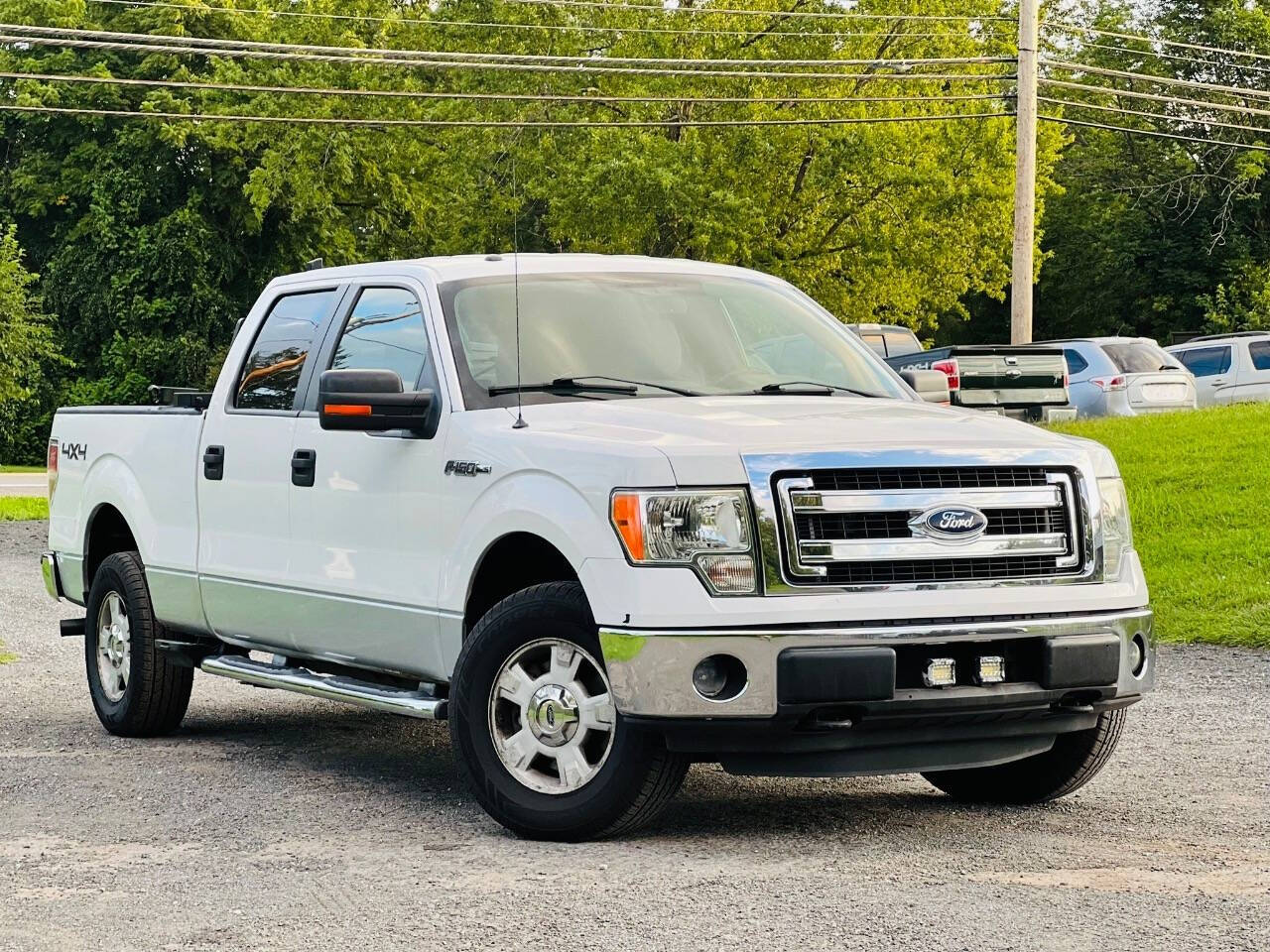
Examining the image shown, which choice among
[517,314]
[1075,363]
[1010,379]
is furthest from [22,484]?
[517,314]

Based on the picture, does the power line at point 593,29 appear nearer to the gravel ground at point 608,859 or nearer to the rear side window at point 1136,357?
the rear side window at point 1136,357

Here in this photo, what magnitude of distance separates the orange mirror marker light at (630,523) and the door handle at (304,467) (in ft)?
6.71

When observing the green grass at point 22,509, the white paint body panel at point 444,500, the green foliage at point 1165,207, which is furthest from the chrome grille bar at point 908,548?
the green foliage at point 1165,207

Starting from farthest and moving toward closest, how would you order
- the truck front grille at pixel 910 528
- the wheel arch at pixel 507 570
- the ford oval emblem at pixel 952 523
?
1. the wheel arch at pixel 507 570
2. the ford oval emblem at pixel 952 523
3. the truck front grille at pixel 910 528

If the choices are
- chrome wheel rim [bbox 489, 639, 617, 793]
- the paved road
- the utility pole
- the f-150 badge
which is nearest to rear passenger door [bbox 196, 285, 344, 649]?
the f-150 badge

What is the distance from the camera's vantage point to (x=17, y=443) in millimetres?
52812

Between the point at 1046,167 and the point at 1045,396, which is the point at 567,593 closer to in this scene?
the point at 1045,396

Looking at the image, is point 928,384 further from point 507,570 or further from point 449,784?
point 449,784

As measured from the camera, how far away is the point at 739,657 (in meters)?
6.01

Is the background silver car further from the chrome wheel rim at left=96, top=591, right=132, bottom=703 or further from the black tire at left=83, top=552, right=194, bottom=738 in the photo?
the black tire at left=83, top=552, right=194, bottom=738

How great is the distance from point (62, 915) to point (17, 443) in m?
49.6

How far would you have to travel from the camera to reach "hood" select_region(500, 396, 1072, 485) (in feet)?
20.2

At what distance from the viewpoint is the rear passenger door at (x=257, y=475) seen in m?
8.10

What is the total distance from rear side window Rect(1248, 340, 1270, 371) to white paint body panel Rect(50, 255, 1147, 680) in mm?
25664
